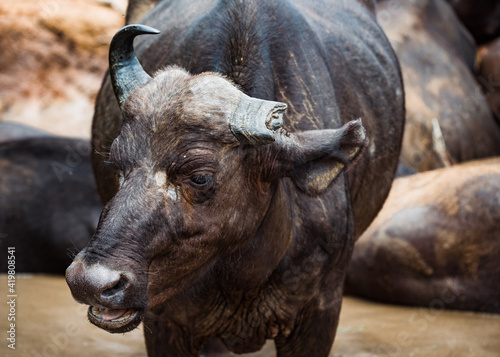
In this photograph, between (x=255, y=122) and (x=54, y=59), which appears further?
(x=54, y=59)

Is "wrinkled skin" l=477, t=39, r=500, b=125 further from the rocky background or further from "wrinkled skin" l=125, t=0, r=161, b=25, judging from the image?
"wrinkled skin" l=125, t=0, r=161, b=25

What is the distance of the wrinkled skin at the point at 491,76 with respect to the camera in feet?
36.8

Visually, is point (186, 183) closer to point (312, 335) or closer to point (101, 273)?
point (101, 273)

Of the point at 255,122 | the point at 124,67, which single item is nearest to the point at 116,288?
the point at 255,122

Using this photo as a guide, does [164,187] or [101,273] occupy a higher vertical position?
[164,187]

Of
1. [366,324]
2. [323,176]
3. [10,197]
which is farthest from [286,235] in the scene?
[10,197]

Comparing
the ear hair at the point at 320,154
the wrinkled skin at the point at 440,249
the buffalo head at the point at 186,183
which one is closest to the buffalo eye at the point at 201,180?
the buffalo head at the point at 186,183

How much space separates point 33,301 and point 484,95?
7.56 m

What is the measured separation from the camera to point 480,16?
40.0 ft

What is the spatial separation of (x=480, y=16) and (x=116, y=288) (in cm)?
1057

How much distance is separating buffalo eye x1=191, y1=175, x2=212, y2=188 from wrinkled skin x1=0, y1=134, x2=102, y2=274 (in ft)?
14.7

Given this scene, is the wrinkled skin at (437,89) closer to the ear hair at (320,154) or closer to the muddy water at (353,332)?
the muddy water at (353,332)

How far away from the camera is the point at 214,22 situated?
4035 millimetres

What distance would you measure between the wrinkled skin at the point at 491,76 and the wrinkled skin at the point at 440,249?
4260 millimetres
